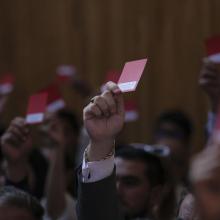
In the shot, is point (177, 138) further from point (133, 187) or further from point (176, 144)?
point (133, 187)

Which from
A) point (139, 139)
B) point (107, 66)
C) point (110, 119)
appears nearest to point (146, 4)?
point (107, 66)

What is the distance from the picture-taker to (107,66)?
19.4ft

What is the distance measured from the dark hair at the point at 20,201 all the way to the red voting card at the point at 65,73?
3.18m

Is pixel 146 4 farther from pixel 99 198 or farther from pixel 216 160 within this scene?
pixel 216 160

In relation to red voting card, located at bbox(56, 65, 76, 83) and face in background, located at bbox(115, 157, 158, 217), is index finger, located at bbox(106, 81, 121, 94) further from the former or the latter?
red voting card, located at bbox(56, 65, 76, 83)

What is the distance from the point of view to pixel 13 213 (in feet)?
7.79

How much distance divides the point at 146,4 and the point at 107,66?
1.88 feet

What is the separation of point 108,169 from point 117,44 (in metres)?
3.90

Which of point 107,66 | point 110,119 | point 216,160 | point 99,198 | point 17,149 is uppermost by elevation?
point 216,160

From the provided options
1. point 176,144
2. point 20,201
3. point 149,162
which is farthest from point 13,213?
point 176,144

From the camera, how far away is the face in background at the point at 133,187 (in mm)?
3057

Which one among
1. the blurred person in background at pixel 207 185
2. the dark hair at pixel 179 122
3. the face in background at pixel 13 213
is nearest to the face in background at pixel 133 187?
the face in background at pixel 13 213

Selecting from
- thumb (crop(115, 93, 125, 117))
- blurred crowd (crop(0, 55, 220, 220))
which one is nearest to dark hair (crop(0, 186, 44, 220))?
blurred crowd (crop(0, 55, 220, 220))

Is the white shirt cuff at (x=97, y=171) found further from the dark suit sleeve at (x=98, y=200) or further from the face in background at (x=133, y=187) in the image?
the face in background at (x=133, y=187)
